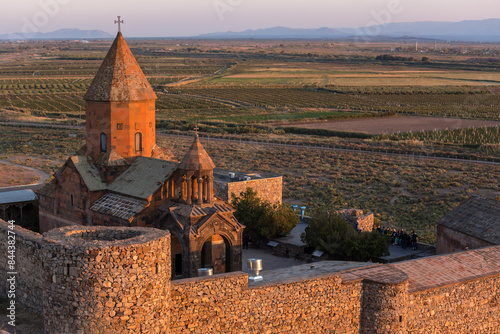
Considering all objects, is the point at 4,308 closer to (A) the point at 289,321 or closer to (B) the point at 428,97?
(A) the point at 289,321

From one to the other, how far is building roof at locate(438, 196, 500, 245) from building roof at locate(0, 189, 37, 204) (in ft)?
49.8

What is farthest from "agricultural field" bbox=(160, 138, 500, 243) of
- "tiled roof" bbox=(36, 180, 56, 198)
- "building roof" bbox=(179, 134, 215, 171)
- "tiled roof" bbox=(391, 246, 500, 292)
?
"tiled roof" bbox=(36, 180, 56, 198)

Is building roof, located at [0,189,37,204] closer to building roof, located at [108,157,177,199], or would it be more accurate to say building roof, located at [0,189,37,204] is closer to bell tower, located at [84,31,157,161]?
bell tower, located at [84,31,157,161]

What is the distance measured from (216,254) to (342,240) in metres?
5.44

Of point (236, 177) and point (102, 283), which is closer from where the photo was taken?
point (102, 283)

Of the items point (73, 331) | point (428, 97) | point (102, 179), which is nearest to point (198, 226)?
point (102, 179)

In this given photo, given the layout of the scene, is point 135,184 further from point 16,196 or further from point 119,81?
point 16,196

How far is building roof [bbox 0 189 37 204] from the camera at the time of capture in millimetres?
24547

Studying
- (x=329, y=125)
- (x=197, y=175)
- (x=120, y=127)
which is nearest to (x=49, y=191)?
(x=120, y=127)

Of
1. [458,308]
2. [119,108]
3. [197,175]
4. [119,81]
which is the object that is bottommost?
[458,308]

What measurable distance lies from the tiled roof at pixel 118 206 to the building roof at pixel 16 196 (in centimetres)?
498

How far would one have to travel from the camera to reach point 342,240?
22609 millimetres

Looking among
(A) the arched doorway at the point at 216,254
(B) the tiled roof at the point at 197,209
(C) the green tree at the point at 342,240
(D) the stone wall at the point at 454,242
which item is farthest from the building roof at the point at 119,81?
(D) the stone wall at the point at 454,242

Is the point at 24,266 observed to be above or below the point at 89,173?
below
